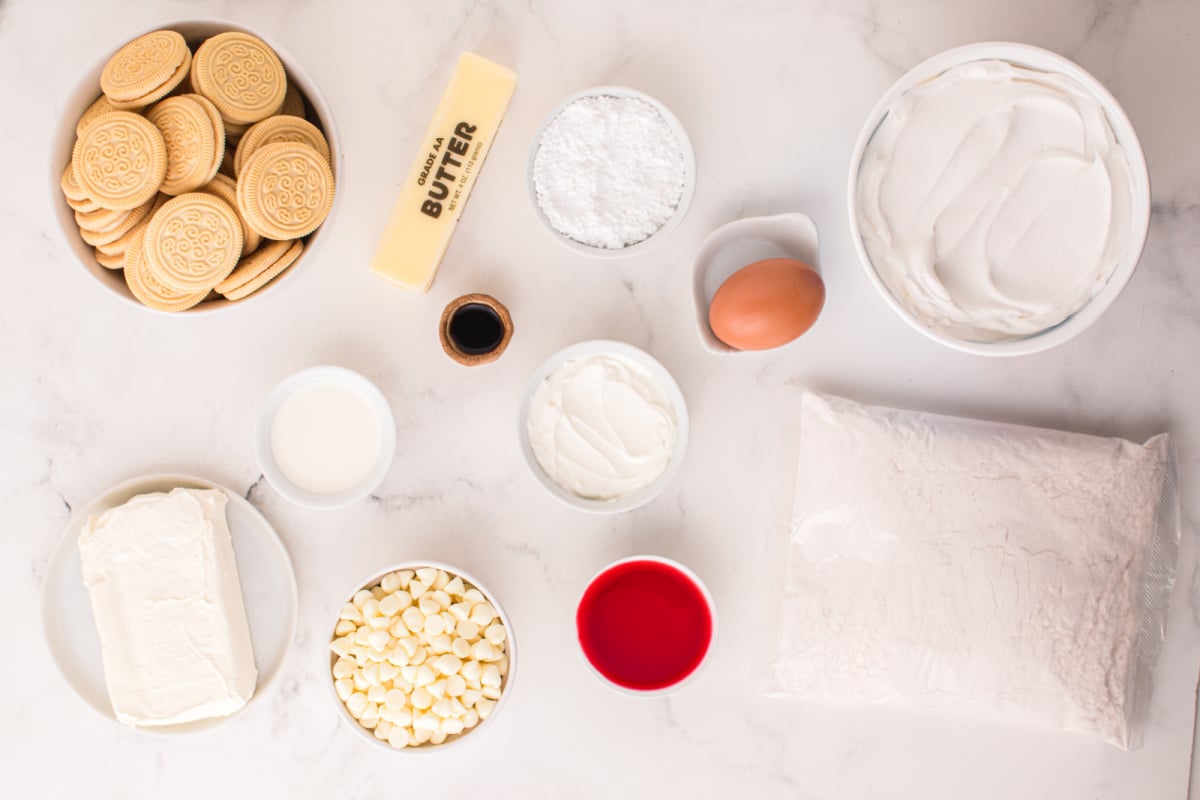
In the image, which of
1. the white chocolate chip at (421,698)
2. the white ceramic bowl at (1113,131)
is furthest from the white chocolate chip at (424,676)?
the white ceramic bowl at (1113,131)

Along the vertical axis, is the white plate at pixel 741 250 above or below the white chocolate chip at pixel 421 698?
above

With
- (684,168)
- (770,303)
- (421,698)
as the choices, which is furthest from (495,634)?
(684,168)

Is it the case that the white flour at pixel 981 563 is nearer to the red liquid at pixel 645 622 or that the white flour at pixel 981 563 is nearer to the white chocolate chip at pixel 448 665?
the red liquid at pixel 645 622

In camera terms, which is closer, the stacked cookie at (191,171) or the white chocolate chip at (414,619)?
the stacked cookie at (191,171)

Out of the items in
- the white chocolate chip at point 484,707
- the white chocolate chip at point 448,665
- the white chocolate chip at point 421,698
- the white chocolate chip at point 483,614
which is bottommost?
the white chocolate chip at point 421,698

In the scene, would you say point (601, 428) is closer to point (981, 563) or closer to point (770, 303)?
point (770, 303)

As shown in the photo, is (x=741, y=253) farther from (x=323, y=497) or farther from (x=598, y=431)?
(x=323, y=497)

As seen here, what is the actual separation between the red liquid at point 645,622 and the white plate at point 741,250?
348 millimetres

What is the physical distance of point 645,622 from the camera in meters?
1.19

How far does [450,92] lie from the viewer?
1143 mm

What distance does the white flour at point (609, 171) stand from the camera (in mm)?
1136

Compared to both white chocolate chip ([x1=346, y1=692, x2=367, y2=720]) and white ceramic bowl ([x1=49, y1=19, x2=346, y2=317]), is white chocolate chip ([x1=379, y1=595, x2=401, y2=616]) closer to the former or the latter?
white chocolate chip ([x1=346, y1=692, x2=367, y2=720])

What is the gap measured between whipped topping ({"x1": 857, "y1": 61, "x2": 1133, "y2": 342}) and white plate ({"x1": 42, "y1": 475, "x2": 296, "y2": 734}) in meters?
0.95

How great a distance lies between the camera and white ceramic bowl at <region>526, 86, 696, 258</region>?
113cm
